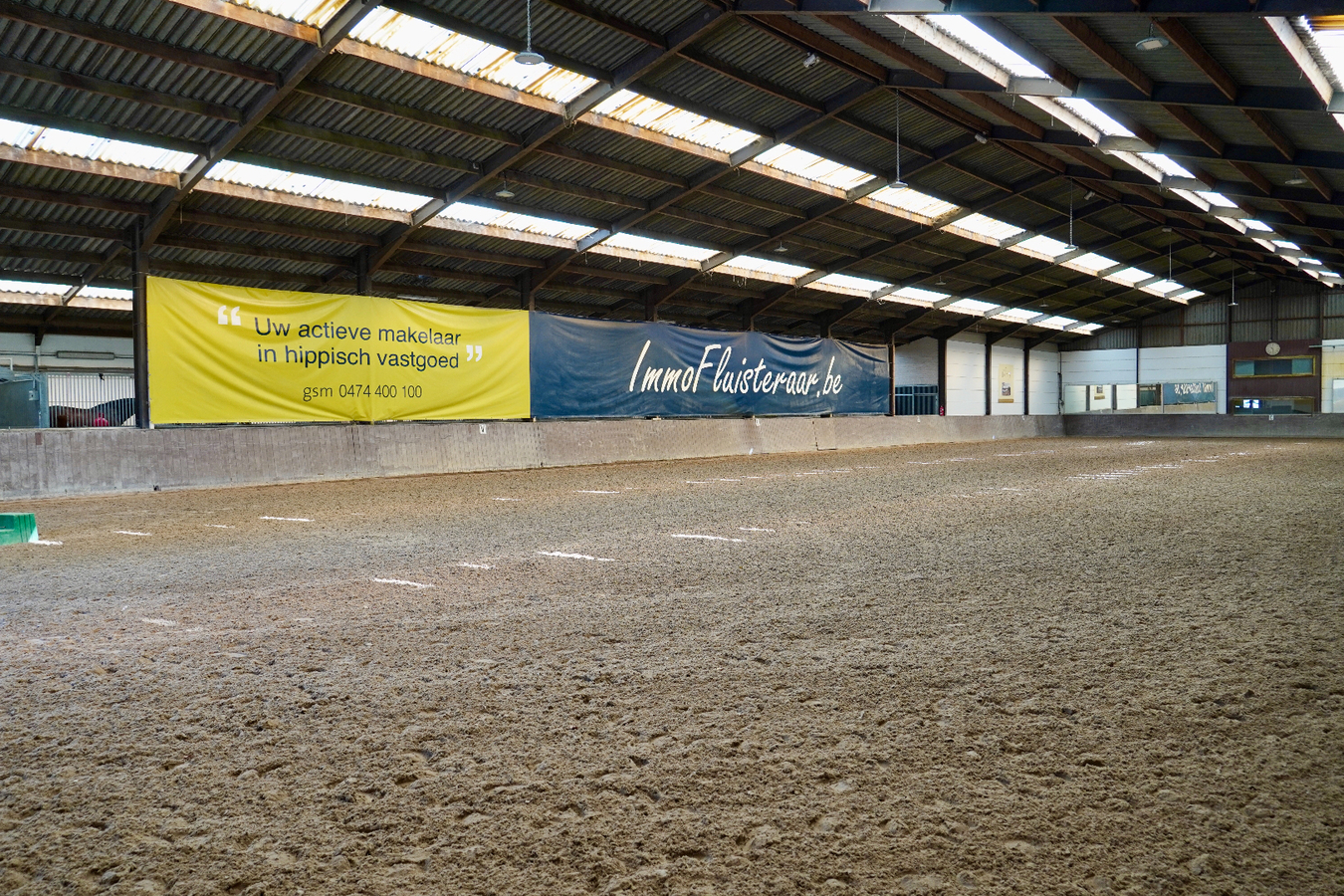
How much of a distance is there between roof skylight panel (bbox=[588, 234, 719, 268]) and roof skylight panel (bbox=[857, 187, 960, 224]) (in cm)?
520

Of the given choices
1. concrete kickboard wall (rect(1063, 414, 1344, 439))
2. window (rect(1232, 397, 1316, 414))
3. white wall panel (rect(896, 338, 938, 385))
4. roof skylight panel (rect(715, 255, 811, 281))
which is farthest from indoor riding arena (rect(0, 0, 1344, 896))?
white wall panel (rect(896, 338, 938, 385))

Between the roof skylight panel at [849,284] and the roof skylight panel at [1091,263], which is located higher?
the roof skylight panel at [1091,263]

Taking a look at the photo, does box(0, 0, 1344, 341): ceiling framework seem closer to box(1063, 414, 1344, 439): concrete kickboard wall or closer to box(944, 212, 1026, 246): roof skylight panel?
box(944, 212, 1026, 246): roof skylight panel

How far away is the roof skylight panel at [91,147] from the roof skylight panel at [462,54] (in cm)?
506

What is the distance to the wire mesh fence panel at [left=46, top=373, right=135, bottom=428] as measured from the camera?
24.9 meters

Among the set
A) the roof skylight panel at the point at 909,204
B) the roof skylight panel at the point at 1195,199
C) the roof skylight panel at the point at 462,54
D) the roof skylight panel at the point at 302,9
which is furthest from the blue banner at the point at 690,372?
the roof skylight panel at the point at 1195,199

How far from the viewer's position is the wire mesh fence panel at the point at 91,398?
81.7 ft

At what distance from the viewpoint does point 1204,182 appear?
21.7 m

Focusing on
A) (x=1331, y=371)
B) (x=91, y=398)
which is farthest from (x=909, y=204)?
(x=1331, y=371)

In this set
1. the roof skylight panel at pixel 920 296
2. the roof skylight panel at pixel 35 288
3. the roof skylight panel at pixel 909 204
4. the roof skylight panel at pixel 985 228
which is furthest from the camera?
the roof skylight panel at pixel 920 296

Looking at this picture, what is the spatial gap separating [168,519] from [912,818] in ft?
36.7

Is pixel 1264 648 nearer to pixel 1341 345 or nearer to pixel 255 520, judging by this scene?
pixel 255 520

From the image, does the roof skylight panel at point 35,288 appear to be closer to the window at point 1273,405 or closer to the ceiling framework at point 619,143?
the ceiling framework at point 619,143

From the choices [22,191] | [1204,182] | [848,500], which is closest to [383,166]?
[22,191]
